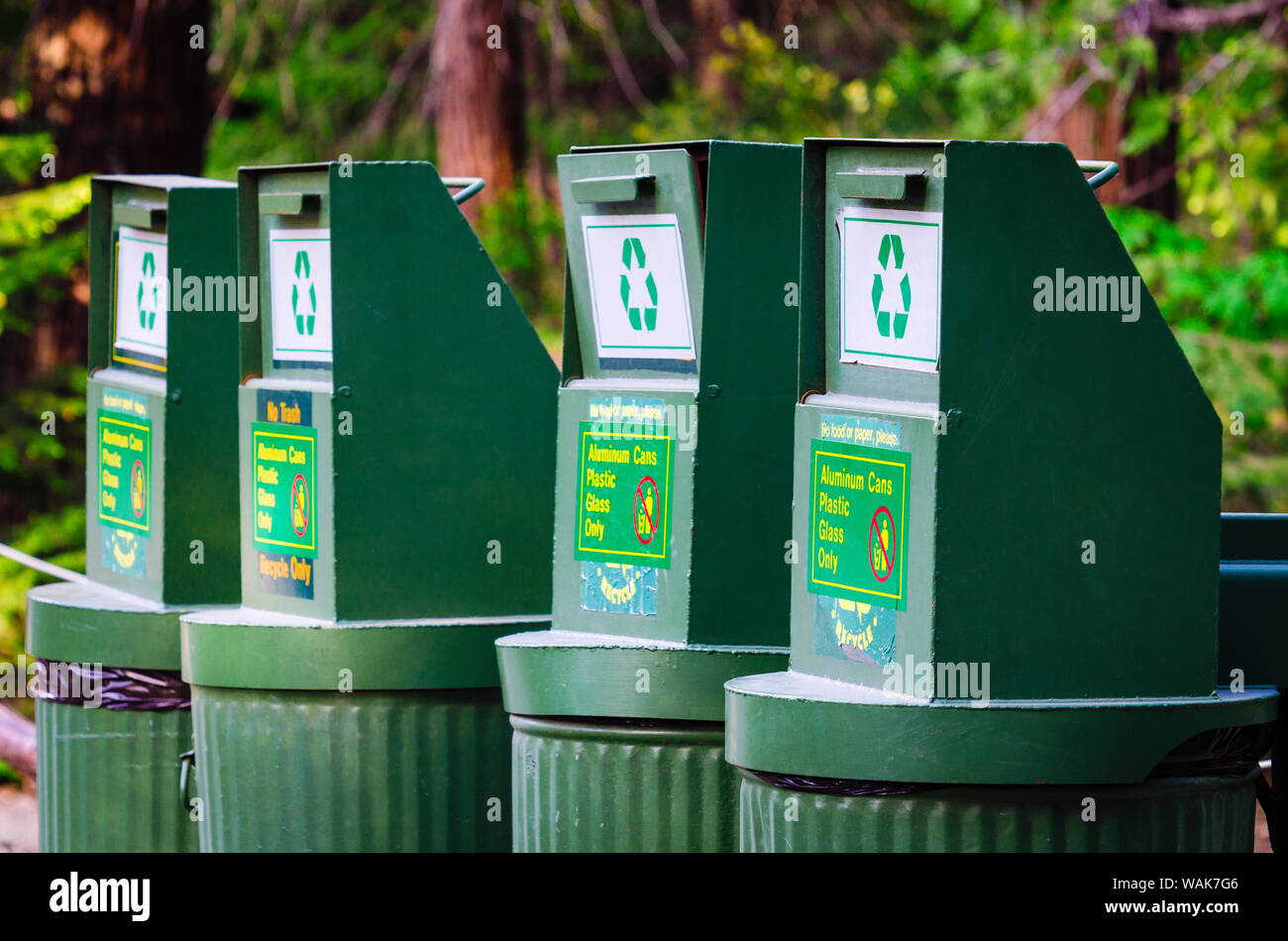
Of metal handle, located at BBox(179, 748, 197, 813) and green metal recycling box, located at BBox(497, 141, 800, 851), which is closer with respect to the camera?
green metal recycling box, located at BBox(497, 141, 800, 851)

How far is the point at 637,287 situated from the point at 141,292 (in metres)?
1.78

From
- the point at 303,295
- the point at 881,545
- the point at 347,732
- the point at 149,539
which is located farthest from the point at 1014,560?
the point at 149,539

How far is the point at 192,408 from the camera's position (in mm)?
5129

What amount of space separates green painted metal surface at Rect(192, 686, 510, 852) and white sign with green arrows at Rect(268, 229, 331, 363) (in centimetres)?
86

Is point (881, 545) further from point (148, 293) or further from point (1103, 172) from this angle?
point (148, 293)

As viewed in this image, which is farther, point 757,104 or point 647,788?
point 757,104

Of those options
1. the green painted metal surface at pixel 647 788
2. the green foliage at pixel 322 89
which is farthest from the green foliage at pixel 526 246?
the green painted metal surface at pixel 647 788

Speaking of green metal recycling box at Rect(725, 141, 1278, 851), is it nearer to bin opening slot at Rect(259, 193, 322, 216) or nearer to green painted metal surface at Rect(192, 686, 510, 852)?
green painted metal surface at Rect(192, 686, 510, 852)

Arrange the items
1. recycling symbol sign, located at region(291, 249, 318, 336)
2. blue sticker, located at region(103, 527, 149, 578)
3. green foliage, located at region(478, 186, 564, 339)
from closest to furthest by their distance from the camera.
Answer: recycling symbol sign, located at region(291, 249, 318, 336) < blue sticker, located at region(103, 527, 149, 578) < green foliage, located at region(478, 186, 564, 339)

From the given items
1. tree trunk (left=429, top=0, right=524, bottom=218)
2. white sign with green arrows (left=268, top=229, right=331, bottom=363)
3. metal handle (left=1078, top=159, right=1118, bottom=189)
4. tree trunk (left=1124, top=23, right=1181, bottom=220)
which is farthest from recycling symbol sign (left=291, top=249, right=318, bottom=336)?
tree trunk (left=429, top=0, right=524, bottom=218)

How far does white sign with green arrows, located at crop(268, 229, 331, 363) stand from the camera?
4.60 metres

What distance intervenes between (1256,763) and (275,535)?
2.41 m

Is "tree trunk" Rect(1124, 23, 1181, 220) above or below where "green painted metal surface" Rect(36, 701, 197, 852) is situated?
above

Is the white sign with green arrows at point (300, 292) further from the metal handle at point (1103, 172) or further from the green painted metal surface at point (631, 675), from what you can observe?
the metal handle at point (1103, 172)
